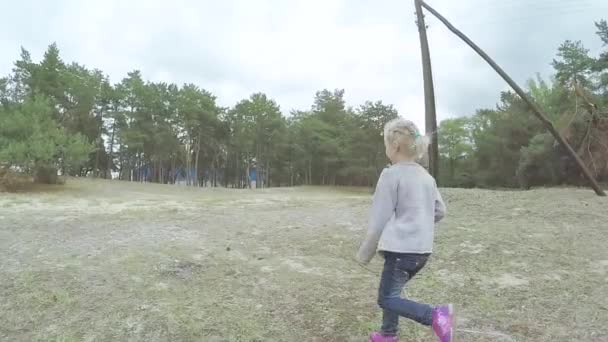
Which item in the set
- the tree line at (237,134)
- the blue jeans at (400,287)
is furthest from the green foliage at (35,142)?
the blue jeans at (400,287)

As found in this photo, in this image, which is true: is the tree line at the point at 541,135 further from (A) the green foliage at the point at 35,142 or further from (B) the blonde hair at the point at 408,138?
(A) the green foliage at the point at 35,142

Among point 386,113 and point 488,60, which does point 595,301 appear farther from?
point 386,113

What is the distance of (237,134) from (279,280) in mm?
24640

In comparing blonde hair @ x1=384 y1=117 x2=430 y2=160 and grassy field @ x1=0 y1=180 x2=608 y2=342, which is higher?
blonde hair @ x1=384 y1=117 x2=430 y2=160

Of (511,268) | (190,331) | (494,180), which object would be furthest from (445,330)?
(494,180)

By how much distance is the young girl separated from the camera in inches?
82.6

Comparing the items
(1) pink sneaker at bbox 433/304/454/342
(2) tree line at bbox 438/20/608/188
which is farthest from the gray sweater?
(2) tree line at bbox 438/20/608/188

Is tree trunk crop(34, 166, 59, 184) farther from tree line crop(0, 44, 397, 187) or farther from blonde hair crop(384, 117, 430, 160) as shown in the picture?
blonde hair crop(384, 117, 430, 160)

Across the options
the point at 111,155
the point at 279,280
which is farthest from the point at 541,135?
the point at 111,155

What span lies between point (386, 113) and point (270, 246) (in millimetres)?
19463

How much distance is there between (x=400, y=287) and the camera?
2178 mm

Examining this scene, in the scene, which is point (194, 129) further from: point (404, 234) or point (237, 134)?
point (404, 234)

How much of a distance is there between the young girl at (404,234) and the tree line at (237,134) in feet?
47.4

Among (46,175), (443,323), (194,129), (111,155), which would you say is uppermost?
(194,129)
